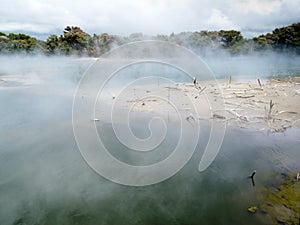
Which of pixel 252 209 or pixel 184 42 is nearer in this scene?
pixel 252 209

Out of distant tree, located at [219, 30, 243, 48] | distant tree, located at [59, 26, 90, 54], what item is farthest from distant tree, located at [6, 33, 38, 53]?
distant tree, located at [219, 30, 243, 48]

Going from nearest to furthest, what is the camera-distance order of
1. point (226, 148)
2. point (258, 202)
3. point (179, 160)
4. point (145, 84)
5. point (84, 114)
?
point (258, 202)
point (179, 160)
point (226, 148)
point (84, 114)
point (145, 84)

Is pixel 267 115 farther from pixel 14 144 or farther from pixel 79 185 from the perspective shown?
pixel 14 144

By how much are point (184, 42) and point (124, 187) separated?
40268 millimetres

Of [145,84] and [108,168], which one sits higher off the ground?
[145,84]

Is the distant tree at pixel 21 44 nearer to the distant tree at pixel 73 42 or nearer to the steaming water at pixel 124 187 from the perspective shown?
the distant tree at pixel 73 42

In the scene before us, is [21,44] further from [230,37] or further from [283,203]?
[283,203]

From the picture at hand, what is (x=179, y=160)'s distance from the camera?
758 cm

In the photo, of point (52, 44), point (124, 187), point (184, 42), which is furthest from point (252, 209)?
point (52, 44)

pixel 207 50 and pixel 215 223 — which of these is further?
pixel 207 50

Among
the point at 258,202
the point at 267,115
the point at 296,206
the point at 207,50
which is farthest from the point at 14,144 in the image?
the point at 207,50

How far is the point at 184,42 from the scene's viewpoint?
1681 inches

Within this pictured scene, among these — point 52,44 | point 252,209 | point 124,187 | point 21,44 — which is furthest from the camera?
point 52,44

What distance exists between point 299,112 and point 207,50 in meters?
36.0
